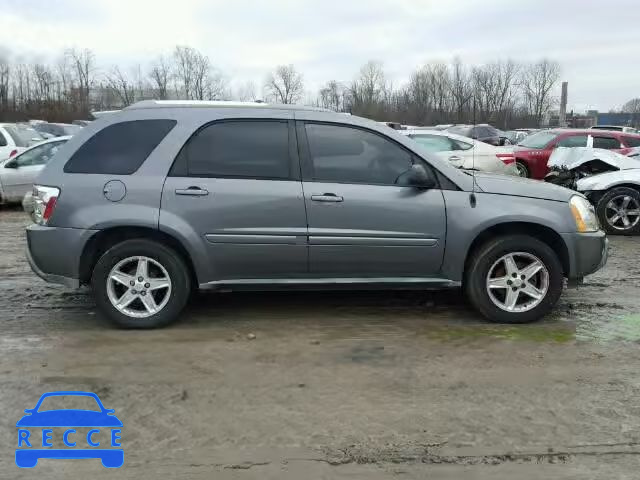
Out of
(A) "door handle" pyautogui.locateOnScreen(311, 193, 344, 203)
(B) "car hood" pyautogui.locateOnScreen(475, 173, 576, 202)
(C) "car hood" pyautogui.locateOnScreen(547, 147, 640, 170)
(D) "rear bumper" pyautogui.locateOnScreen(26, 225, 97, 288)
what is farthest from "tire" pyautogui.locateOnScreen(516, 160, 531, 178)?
(D) "rear bumper" pyautogui.locateOnScreen(26, 225, 97, 288)

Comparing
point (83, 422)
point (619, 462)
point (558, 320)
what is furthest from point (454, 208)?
point (83, 422)

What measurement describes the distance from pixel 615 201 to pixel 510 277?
17.0 feet

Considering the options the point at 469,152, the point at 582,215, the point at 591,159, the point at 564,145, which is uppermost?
the point at 564,145

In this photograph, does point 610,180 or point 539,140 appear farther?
point 539,140

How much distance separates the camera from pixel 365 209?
4566 mm

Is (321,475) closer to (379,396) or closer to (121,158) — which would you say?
(379,396)

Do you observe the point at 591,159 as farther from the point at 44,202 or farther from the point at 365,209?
the point at 44,202

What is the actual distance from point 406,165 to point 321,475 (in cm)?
271

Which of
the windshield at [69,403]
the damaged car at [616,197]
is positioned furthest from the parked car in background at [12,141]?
the damaged car at [616,197]

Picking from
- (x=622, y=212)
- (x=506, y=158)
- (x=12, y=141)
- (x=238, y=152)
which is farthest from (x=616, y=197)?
(x=12, y=141)

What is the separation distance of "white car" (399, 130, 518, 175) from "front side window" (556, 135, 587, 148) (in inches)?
80.9

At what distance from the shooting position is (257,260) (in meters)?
4.59

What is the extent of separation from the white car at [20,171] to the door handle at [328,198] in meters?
8.27

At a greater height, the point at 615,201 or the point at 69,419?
the point at 615,201
